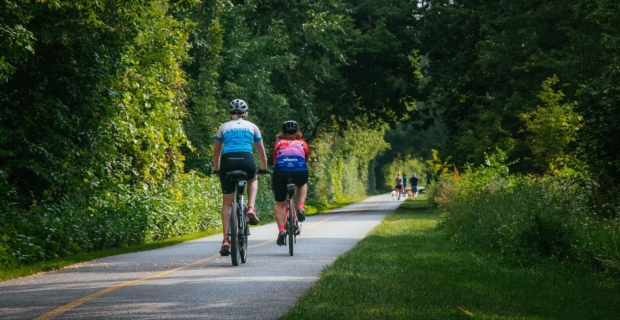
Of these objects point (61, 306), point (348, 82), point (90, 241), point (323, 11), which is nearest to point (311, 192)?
point (348, 82)

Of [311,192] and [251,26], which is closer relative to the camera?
[251,26]

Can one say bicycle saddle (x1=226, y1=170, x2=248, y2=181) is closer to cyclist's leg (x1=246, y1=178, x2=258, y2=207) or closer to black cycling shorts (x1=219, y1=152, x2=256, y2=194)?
black cycling shorts (x1=219, y1=152, x2=256, y2=194)

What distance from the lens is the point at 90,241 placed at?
17.2m

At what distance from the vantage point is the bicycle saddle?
12.7 meters

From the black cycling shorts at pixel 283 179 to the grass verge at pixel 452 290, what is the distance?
147 centimetres

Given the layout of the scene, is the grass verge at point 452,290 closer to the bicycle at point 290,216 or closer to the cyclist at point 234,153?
the bicycle at point 290,216

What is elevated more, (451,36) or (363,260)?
(451,36)

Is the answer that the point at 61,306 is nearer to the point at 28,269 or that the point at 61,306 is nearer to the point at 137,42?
the point at 28,269

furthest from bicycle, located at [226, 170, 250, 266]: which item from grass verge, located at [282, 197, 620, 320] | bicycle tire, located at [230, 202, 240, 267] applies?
grass verge, located at [282, 197, 620, 320]

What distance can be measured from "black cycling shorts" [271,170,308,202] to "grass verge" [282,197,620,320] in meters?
1.47

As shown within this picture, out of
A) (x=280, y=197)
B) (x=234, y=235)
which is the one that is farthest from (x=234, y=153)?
(x=280, y=197)

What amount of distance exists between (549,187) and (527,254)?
289 cm

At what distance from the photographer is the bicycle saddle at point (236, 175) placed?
12.7 meters

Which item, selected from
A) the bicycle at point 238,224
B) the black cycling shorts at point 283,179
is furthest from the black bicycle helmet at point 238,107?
the black cycling shorts at point 283,179
